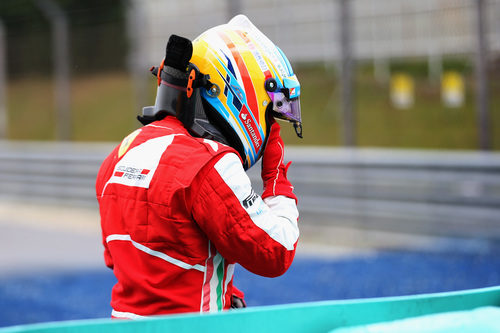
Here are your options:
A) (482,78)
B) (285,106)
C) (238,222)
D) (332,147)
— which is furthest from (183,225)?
(332,147)

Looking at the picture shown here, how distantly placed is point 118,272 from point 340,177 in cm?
669

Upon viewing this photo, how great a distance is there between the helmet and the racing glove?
3 centimetres

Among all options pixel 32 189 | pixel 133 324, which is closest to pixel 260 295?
pixel 133 324

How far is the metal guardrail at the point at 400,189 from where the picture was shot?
721 cm

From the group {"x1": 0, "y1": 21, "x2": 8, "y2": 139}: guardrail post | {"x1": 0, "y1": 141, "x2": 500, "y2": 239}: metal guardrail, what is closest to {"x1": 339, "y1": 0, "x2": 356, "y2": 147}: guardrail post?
{"x1": 0, "y1": 141, "x2": 500, "y2": 239}: metal guardrail

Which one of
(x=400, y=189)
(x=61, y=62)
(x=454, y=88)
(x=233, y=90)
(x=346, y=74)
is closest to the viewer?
(x=233, y=90)

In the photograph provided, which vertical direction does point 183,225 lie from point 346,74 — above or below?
below

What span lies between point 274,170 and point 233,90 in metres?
0.29

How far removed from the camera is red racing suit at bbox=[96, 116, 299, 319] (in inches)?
80.4

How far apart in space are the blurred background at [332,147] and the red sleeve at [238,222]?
11.7 feet

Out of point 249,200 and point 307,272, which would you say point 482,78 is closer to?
point 307,272

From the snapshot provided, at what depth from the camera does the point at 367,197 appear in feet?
27.2

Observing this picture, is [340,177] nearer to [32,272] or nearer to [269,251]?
[32,272]

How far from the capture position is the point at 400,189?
796 cm
